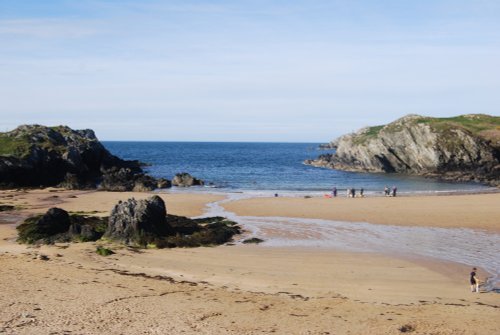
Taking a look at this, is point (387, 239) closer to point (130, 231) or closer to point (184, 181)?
point (130, 231)

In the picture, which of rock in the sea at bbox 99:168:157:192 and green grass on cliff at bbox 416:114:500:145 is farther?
green grass on cliff at bbox 416:114:500:145

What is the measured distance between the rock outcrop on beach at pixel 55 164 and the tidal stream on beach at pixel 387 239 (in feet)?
100

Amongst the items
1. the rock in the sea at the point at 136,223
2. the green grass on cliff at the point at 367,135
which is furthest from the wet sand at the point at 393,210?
the green grass on cliff at the point at 367,135

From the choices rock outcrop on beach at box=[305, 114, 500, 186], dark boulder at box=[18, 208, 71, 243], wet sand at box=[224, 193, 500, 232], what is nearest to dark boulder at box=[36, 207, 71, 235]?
dark boulder at box=[18, 208, 71, 243]

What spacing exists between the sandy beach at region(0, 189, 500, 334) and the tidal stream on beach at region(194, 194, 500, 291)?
1546 millimetres

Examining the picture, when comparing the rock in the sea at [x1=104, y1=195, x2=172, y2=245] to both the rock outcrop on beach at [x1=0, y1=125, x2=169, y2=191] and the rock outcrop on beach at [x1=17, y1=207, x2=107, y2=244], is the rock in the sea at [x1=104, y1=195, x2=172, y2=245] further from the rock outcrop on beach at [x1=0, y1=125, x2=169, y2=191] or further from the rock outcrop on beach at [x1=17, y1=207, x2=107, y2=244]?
the rock outcrop on beach at [x1=0, y1=125, x2=169, y2=191]

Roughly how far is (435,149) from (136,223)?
6596 cm

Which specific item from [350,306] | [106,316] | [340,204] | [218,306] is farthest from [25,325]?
[340,204]

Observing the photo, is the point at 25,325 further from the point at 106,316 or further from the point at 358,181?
the point at 358,181

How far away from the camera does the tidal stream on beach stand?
27.6 m

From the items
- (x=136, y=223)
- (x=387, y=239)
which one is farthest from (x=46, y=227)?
(x=387, y=239)

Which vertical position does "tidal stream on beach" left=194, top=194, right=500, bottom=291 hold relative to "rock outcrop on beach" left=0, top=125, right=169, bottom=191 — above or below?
below

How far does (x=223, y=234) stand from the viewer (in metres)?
31.8

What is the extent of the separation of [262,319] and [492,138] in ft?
264
